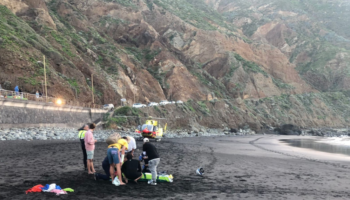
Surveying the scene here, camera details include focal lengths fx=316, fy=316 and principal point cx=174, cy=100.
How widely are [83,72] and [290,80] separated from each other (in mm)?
94688

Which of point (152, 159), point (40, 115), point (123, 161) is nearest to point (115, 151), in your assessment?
point (123, 161)

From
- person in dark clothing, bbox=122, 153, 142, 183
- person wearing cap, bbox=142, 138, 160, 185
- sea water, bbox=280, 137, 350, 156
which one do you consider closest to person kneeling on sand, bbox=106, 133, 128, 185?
person in dark clothing, bbox=122, 153, 142, 183

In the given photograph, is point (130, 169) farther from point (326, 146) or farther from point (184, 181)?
point (326, 146)

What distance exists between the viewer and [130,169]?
12.5m

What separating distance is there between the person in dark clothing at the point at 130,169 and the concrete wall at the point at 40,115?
67.4ft

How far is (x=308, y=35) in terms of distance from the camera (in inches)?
7544

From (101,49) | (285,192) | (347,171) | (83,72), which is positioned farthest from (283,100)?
(285,192)

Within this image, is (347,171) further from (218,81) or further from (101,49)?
(218,81)

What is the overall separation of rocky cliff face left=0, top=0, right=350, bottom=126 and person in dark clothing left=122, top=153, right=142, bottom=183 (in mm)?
34210

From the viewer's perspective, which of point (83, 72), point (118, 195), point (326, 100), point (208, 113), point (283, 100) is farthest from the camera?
point (326, 100)

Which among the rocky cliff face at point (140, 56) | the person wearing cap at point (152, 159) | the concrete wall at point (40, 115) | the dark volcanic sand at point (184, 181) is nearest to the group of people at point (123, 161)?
the person wearing cap at point (152, 159)

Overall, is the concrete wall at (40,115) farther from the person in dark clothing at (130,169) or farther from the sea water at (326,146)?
the sea water at (326,146)

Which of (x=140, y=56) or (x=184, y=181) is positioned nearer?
(x=184, y=181)

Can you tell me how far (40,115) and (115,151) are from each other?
25869 millimetres
